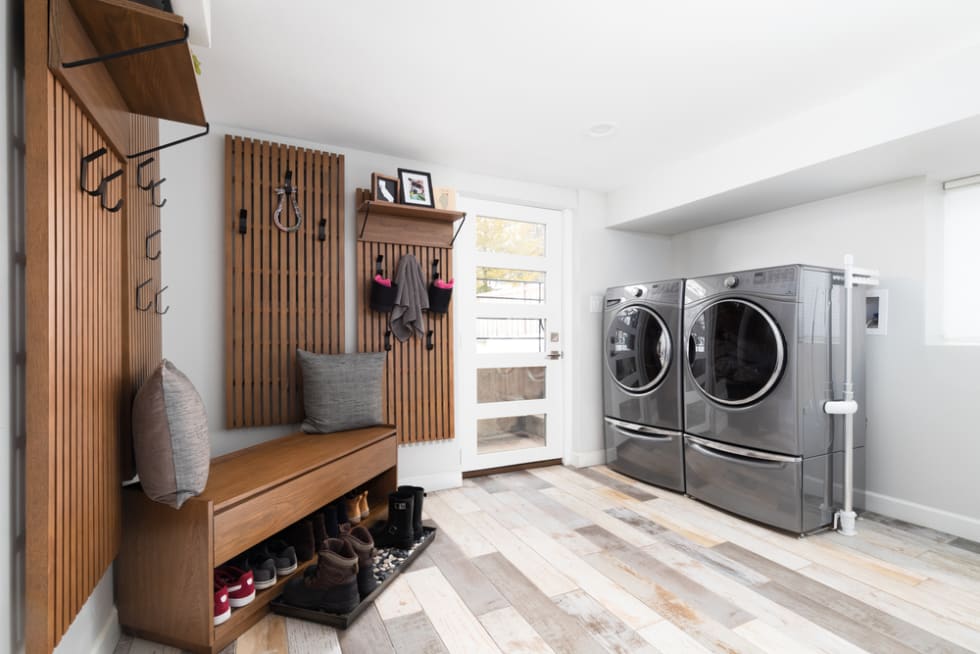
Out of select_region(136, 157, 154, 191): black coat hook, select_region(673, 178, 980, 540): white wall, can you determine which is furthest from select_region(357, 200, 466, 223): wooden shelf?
select_region(673, 178, 980, 540): white wall

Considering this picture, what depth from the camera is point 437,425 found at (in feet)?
11.5

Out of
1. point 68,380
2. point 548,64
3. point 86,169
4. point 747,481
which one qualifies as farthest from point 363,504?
point 548,64

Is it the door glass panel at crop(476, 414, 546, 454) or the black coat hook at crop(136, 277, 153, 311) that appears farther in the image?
the door glass panel at crop(476, 414, 546, 454)

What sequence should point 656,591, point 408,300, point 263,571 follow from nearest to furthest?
point 263,571 → point 656,591 → point 408,300

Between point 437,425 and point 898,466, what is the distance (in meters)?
2.86

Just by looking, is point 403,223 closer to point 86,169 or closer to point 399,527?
point 399,527

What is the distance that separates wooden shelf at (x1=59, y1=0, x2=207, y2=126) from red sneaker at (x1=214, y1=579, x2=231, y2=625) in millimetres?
1686

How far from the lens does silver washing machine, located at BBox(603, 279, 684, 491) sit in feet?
11.3

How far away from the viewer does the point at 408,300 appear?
10.7ft

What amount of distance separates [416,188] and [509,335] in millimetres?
1381

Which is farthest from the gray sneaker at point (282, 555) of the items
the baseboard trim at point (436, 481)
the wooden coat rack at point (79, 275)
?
the baseboard trim at point (436, 481)

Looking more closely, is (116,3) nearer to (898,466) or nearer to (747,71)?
(747,71)

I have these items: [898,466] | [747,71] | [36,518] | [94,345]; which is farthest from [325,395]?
[898,466]

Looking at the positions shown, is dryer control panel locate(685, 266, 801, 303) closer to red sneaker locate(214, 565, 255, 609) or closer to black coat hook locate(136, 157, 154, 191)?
red sneaker locate(214, 565, 255, 609)
